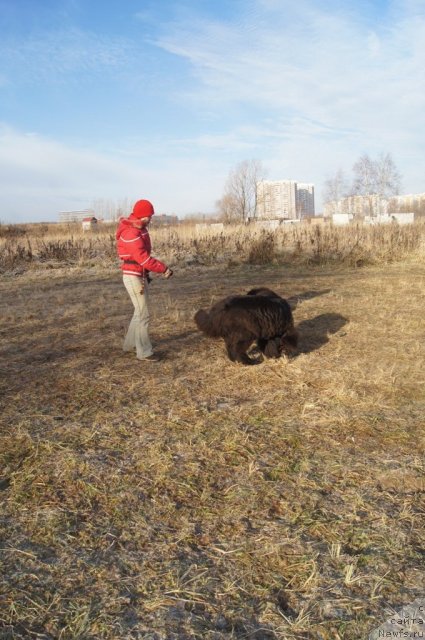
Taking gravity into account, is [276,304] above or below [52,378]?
above

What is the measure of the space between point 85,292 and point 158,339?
4.75m

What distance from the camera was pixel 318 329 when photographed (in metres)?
7.27

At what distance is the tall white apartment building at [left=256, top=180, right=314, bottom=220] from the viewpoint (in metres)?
44.9

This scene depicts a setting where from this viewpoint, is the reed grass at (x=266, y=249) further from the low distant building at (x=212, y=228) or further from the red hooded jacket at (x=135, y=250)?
the red hooded jacket at (x=135, y=250)

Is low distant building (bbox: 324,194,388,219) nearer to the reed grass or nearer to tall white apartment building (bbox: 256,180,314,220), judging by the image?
tall white apartment building (bbox: 256,180,314,220)

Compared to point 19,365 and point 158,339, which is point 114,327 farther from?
point 19,365

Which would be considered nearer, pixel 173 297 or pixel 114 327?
pixel 114 327

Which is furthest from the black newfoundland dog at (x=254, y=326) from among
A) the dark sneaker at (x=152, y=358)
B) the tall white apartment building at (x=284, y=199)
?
the tall white apartment building at (x=284, y=199)

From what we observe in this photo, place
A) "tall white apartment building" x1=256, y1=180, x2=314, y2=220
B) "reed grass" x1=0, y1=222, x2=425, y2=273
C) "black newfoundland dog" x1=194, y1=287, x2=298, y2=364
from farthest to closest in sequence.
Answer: "tall white apartment building" x1=256, y1=180, x2=314, y2=220 < "reed grass" x1=0, y1=222, x2=425, y2=273 < "black newfoundland dog" x1=194, y1=287, x2=298, y2=364

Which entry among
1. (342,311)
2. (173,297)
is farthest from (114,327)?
(342,311)

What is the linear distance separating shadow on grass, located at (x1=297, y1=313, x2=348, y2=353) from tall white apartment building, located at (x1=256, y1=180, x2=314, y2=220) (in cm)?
3442

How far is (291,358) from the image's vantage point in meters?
5.80

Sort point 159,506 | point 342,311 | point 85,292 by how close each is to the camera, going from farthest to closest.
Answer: point 85,292 < point 342,311 < point 159,506

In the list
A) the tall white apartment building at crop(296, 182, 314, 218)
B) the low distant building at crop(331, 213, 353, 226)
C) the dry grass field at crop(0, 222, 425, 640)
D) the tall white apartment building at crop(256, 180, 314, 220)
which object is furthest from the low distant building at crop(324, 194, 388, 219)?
the dry grass field at crop(0, 222, 425, 640)
